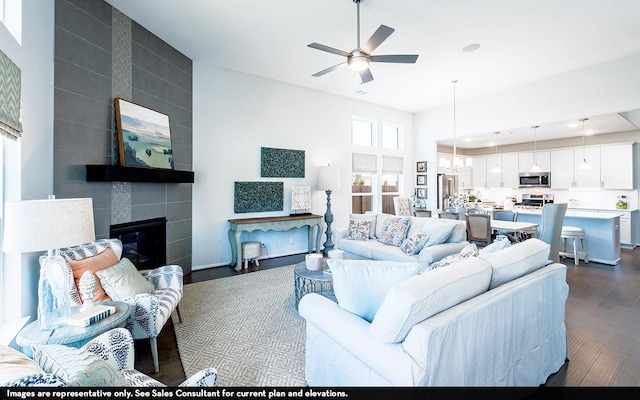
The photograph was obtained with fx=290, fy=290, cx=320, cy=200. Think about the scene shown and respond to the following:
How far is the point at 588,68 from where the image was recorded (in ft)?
15.4

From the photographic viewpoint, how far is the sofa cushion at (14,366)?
0.82 m

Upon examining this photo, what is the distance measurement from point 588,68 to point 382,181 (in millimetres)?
4050

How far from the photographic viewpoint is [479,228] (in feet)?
14.6

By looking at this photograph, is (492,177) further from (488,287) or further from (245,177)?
(488,287)

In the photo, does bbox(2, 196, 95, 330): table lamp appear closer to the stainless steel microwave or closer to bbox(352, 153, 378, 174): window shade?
bbox(352, 153, 378, 174): window shade

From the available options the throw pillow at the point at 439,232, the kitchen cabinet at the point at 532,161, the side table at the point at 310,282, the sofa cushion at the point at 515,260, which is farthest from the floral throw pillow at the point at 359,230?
the kitchen cabinet at the point at 532,161

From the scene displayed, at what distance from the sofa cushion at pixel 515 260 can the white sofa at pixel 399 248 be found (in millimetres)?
1335

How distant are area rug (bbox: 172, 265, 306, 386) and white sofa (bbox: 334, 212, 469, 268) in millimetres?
1123

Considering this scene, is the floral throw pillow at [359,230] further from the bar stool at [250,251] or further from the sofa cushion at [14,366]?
the sofa cushion at [14,366]

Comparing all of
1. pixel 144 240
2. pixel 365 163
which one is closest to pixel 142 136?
pixel 144 240

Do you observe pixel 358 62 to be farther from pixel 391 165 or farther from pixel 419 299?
pixel 391 165

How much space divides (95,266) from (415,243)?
3.33 meters

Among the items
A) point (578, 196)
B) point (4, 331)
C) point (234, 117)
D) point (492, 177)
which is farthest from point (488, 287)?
point (492, 177)

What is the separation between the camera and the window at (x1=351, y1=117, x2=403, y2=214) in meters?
6.62
